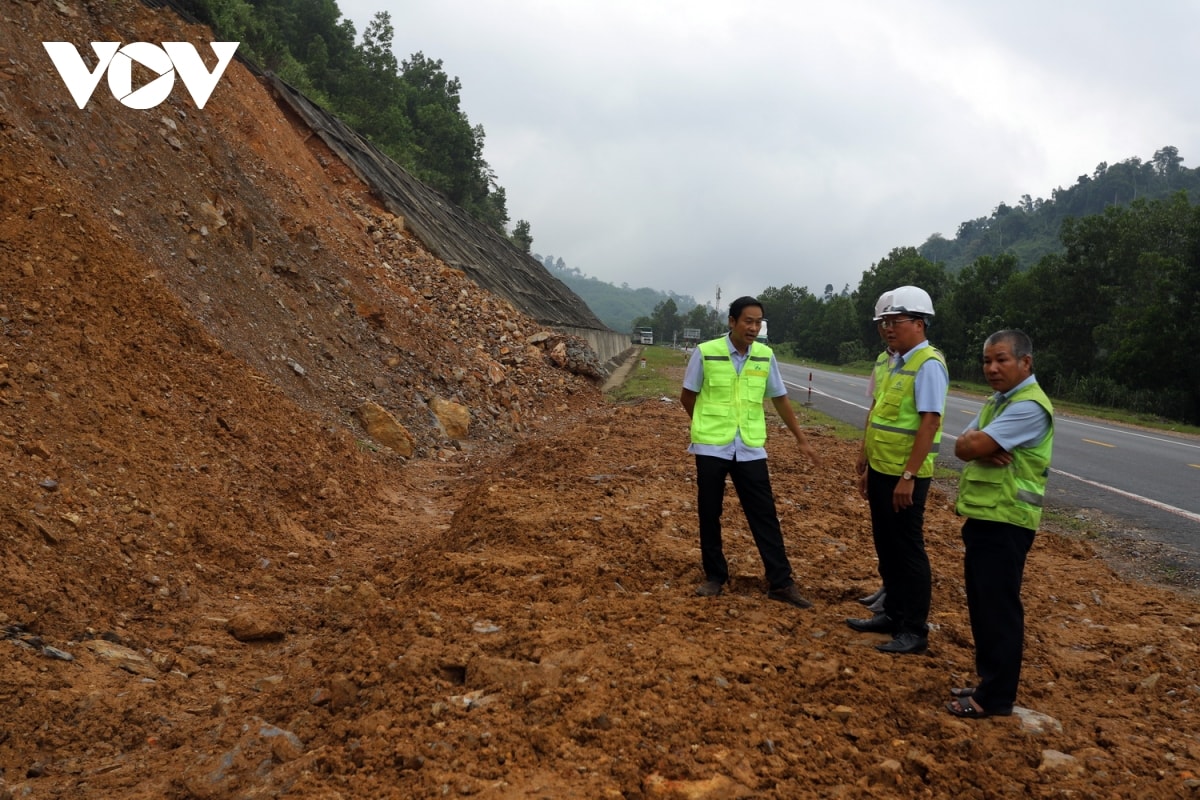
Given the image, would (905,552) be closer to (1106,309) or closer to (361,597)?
(361,597)

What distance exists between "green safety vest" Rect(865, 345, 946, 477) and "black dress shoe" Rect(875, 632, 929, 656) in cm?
78

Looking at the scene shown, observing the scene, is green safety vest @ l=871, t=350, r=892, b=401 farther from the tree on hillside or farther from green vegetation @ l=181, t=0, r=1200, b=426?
the tree on hillside

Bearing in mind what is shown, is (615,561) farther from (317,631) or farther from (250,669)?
(250,669)

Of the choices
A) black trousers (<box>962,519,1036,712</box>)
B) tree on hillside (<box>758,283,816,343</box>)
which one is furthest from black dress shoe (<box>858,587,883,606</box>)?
tree on hillside (<box>758,283,816,343</box>)

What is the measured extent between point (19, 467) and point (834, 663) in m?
4.76

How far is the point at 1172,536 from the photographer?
7.18 meters

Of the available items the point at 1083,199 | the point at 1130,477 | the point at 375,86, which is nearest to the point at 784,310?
the point at 1083,199

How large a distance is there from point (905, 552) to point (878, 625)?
446 mm

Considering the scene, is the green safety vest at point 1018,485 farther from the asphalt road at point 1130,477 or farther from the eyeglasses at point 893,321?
the asphalt road at point 1130,477

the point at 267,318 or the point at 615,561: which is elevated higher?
the point at 267,318

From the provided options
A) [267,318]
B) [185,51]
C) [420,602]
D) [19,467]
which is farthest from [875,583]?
[185,51]

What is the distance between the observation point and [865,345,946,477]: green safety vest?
3.89m

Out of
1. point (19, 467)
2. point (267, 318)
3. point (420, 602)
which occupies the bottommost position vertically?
point (420, 602)

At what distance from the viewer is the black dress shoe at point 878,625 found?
408 cm
